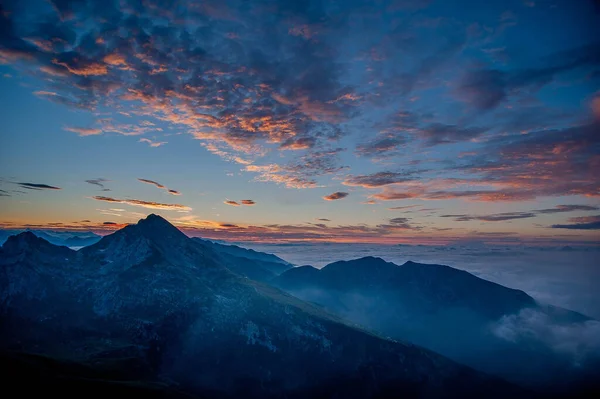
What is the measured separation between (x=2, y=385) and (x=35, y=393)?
21.8 metres

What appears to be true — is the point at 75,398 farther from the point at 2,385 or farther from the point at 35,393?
the point at 2,385

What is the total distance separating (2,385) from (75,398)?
45.3 meters

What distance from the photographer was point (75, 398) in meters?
198

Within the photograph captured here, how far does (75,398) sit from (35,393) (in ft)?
77.8

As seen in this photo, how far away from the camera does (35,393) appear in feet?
633

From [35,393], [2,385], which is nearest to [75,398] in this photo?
[35,393]

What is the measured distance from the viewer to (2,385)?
193 m
